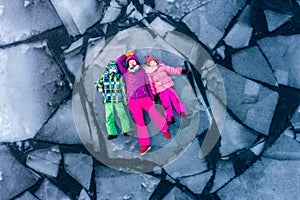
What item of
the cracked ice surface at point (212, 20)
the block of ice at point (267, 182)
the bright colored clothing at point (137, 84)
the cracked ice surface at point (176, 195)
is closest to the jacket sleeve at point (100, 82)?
the bright colored clothing at point (137, 84)

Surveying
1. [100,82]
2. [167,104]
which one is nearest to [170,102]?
[167,104]

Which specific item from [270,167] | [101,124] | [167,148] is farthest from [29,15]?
[270,167]

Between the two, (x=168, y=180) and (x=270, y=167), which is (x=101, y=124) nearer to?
(x=168, y=180)

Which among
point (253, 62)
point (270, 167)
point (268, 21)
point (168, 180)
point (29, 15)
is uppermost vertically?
point (29, 15)

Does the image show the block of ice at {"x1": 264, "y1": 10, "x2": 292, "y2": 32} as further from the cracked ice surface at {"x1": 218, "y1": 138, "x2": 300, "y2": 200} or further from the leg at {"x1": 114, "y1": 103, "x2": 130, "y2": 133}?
the leg at {"x1": 114, "y1": 103, "x2": 130, "y2": 133}

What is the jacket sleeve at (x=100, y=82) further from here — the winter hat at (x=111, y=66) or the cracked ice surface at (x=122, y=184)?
the cracked ice surface at (x=122, y=184)
